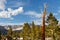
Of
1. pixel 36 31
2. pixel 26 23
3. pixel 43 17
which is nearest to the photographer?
pixel 43 17

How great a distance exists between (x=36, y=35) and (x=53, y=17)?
90.5 ft

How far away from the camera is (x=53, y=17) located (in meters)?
82.6

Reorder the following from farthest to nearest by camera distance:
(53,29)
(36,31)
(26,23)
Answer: (26,23) < (36,31) < (53,29)

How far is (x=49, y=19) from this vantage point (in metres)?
82.0

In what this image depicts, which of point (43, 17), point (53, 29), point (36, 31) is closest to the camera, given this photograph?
point (43, 17)

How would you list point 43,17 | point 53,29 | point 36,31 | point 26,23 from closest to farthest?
point 43,17 < point 53,29 < point 36,31 < point 26,23

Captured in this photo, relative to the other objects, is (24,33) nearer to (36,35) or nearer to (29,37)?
(29,37)

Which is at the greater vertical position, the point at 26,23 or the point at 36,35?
the point at 26,23

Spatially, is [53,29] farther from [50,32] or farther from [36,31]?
[36,31]

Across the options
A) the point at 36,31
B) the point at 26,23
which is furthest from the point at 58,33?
the point at 26,23

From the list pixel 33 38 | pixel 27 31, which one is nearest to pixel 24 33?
pixel 27 31

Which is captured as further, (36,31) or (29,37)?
(29,37)

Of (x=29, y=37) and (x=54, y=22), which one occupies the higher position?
(x=54, y=22)

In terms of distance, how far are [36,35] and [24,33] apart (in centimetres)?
1301
